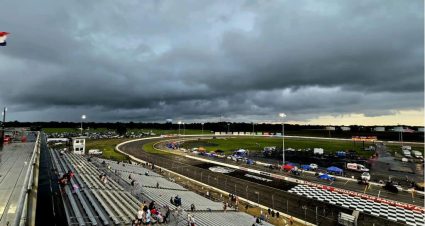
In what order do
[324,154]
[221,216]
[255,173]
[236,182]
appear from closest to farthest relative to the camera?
[221,216] < [236,182] < [255,173] < [324,154]

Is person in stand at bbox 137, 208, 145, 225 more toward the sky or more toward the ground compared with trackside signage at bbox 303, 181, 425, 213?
more toward the sky

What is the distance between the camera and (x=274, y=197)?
4238 cm

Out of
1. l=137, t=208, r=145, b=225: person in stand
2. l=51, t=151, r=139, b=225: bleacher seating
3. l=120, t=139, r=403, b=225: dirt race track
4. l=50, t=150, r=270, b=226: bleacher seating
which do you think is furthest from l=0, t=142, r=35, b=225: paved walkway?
l=120, t=139, r=403, b=225: dirt race track

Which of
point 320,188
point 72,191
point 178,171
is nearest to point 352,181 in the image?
point 320,188

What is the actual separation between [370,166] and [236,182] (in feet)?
130

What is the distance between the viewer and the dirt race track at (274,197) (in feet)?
111

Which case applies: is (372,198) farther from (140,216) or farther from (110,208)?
(110,208)

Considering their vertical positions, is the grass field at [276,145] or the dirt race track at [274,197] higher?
the grass field at [276,145]

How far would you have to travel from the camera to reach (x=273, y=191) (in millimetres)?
45594

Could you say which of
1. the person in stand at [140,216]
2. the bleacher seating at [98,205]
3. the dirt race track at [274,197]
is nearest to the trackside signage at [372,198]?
the dirt race track at [274,197]

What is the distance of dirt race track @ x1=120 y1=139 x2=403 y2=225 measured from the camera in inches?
1332

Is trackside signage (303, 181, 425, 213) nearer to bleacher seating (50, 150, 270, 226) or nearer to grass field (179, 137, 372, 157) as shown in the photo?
bleacher seating (50, 150, 270, 226)

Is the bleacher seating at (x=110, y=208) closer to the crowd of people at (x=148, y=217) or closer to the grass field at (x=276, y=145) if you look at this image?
the crowd of people at (x=148, y=217)

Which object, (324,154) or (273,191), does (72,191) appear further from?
(324,154)
